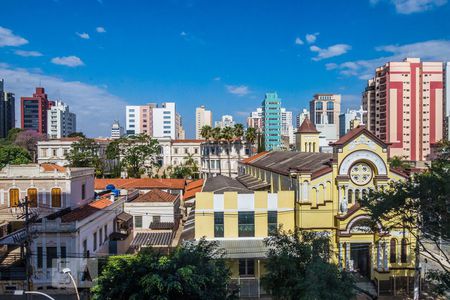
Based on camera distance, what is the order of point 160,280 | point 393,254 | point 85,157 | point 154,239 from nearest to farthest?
point 160,280 < point 393,254 < point 154,239 < point 85,157

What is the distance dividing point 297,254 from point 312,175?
7839 millimetres

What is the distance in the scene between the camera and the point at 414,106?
8319 centimetres

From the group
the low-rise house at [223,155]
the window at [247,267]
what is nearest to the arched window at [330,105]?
the low-rise house at [223,155]

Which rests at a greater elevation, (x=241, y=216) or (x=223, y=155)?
(x=223, y=155)

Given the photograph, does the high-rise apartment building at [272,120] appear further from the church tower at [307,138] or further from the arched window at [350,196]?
the arched window at [350,196]

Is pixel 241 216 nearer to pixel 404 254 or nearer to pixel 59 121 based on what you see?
pixel 404 254

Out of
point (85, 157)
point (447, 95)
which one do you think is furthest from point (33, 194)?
point (447, 95)

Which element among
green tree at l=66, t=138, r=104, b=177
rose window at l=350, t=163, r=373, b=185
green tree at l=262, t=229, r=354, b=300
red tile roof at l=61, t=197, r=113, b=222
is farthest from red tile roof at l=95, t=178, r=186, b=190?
green tree at l=262, t=229, r=354, b=300

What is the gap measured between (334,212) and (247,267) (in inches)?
257

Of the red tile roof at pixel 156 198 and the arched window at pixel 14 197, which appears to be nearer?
the arched window at pixel 14 197

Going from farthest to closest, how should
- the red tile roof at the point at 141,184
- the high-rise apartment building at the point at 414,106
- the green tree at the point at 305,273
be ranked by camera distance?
the high-rise apartment building at the point at 414,106
the red tile roof at the point at 141,184
the green tree at the point at 305,273

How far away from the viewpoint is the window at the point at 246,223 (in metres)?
22.2

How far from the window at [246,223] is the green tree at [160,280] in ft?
29.6

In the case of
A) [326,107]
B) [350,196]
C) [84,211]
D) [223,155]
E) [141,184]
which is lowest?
[141,184]
